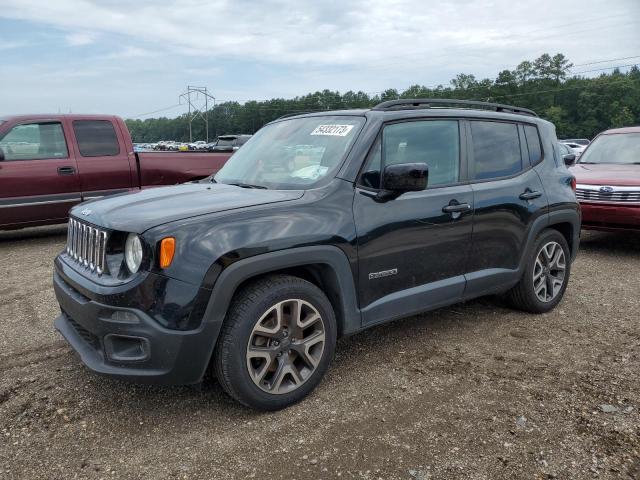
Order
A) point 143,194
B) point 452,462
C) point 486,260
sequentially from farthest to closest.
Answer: point 486,260
point 143,194
point 452,462

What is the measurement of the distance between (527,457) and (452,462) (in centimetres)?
38

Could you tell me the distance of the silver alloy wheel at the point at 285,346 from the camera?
9.63 feet

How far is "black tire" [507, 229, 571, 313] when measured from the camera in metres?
4.52

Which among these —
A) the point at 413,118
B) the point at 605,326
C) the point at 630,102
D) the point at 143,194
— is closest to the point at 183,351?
the point at 143,194

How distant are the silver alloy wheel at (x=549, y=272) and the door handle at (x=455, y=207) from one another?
1.15m

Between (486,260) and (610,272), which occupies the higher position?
(486,260)

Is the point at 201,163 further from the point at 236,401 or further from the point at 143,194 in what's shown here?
the point at 236,401

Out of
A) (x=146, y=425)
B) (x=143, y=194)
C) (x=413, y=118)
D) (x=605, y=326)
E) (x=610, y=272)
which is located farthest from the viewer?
(x=610, y=272)

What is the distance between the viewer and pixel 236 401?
10.4 feet

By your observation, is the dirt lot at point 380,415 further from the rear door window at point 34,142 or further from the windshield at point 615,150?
the windshield at point 615,150

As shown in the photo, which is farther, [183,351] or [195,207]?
[195,207]

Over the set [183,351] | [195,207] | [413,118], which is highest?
[413,118]

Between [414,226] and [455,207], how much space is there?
1.47ft

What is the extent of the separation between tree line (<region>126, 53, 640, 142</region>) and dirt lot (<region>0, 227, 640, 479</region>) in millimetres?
66095
